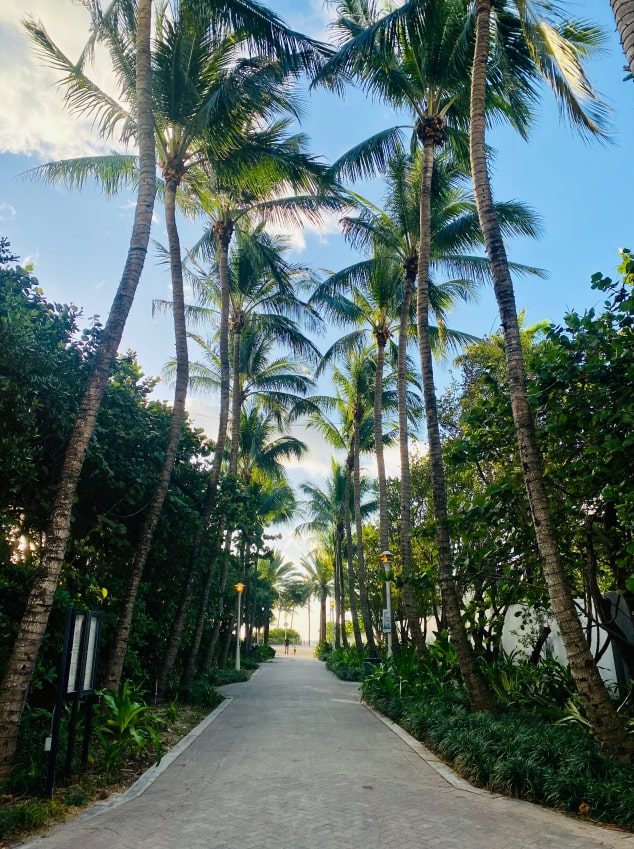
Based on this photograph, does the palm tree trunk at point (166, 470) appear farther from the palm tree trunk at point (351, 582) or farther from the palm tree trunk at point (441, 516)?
the palm tree trunk at point (351, 582)

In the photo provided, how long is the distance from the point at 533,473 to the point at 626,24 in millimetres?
4321

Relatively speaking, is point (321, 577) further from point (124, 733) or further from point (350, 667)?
point (124, 733)

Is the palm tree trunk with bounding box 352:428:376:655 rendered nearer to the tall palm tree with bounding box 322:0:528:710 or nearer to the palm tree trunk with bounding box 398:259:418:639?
the palm tree trunk with bounding box 398:259:418:639

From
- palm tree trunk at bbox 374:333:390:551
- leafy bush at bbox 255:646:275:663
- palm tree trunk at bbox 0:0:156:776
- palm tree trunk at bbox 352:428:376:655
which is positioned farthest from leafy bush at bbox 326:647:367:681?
palm tree trunk at bbox 0:0:156:776

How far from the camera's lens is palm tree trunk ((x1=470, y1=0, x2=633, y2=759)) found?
6207mm

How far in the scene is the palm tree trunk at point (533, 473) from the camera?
6.21m

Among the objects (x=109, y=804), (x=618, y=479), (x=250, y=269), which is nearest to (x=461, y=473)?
(x=250, y=269)

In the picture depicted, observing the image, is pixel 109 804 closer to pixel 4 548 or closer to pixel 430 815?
pixel 430 815

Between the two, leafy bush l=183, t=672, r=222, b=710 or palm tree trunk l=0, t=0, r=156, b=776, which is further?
leafy bush l=183, t=672, r=222, b=710

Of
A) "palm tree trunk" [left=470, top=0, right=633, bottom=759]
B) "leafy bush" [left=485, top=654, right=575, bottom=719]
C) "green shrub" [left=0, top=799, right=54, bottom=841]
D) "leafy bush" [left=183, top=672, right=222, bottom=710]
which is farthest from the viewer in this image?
"leafy bush" [left=183, top=672, right=222, bottom=710]

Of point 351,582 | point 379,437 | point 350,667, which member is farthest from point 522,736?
point 351,582

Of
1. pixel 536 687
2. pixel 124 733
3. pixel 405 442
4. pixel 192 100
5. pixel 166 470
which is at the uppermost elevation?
pixel 192 100

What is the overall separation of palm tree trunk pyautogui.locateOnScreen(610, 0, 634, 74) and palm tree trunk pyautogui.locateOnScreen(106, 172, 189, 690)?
8.20 meters

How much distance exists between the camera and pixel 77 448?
6.89m
